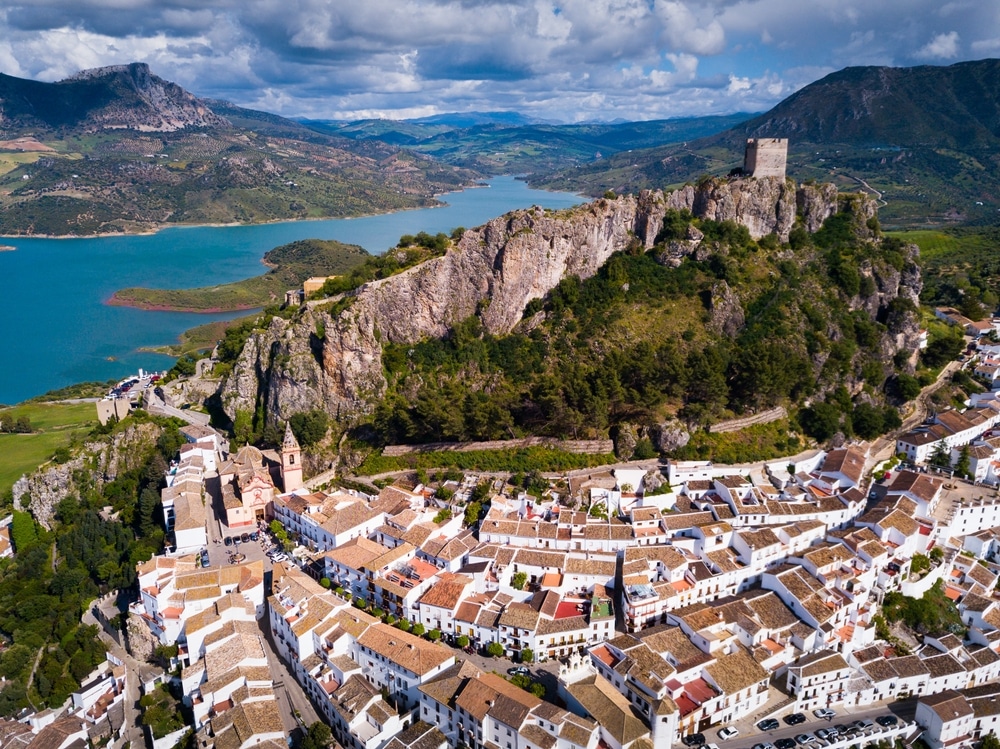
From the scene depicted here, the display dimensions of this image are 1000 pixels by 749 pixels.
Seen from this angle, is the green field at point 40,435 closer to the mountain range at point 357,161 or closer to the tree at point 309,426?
the tree at point 309,426

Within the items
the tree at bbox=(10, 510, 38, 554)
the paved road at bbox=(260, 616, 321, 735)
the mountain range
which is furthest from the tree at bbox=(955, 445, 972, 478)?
the mountain range

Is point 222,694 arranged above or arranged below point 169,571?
below

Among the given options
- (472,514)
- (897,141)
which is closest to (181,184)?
(897,141)

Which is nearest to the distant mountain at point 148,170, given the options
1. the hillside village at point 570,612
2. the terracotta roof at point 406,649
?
the hillside village at point 570,612

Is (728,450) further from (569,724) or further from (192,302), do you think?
(192,302)

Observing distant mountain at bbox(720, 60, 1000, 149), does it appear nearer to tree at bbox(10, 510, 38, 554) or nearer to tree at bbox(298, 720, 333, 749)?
tree at bbox(298, 720, 333, 749)

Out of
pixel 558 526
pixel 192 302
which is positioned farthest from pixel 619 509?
pixel 192 302
